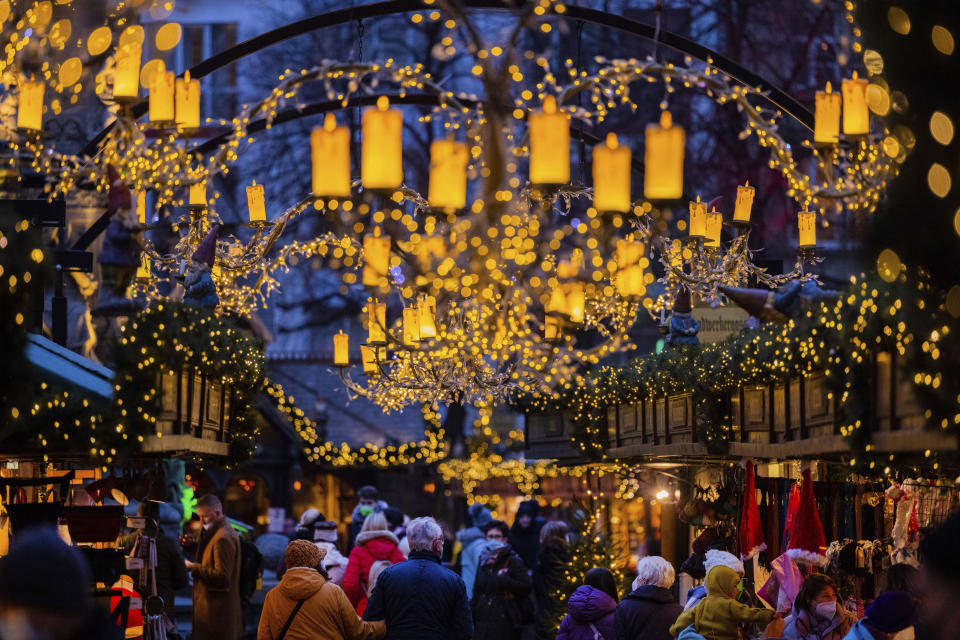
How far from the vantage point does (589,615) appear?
1116 centimetres

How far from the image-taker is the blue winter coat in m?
11.2

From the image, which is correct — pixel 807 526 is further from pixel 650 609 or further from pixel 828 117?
pixel 828 117

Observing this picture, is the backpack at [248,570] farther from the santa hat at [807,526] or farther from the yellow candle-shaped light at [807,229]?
the yellow candle-shaped light at [807,229]

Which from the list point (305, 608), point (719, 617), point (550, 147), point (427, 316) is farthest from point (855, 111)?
point (427, 316)

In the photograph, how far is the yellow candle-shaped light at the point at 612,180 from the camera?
8094mm

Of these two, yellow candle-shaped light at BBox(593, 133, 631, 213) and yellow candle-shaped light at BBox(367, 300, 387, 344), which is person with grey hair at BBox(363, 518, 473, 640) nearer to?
yellow candle-shaped light at BBox(593, 133, 631, 213)

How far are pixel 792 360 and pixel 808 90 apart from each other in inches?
720

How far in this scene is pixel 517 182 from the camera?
12125 mm

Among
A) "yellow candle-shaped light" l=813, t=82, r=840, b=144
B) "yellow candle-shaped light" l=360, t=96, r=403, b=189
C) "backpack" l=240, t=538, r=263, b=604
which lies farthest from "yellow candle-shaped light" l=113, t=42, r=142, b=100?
"backpack" l=240, t=538, r=263, b=604

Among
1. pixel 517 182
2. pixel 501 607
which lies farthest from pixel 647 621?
pixel 501 607

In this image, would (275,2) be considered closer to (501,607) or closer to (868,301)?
(501,607)

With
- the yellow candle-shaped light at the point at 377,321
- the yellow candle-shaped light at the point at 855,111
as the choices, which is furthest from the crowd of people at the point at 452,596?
the yellow candle-shaped light at the point at 855,111

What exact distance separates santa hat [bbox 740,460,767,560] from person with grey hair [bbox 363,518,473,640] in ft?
11.5

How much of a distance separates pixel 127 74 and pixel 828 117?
4070mm
